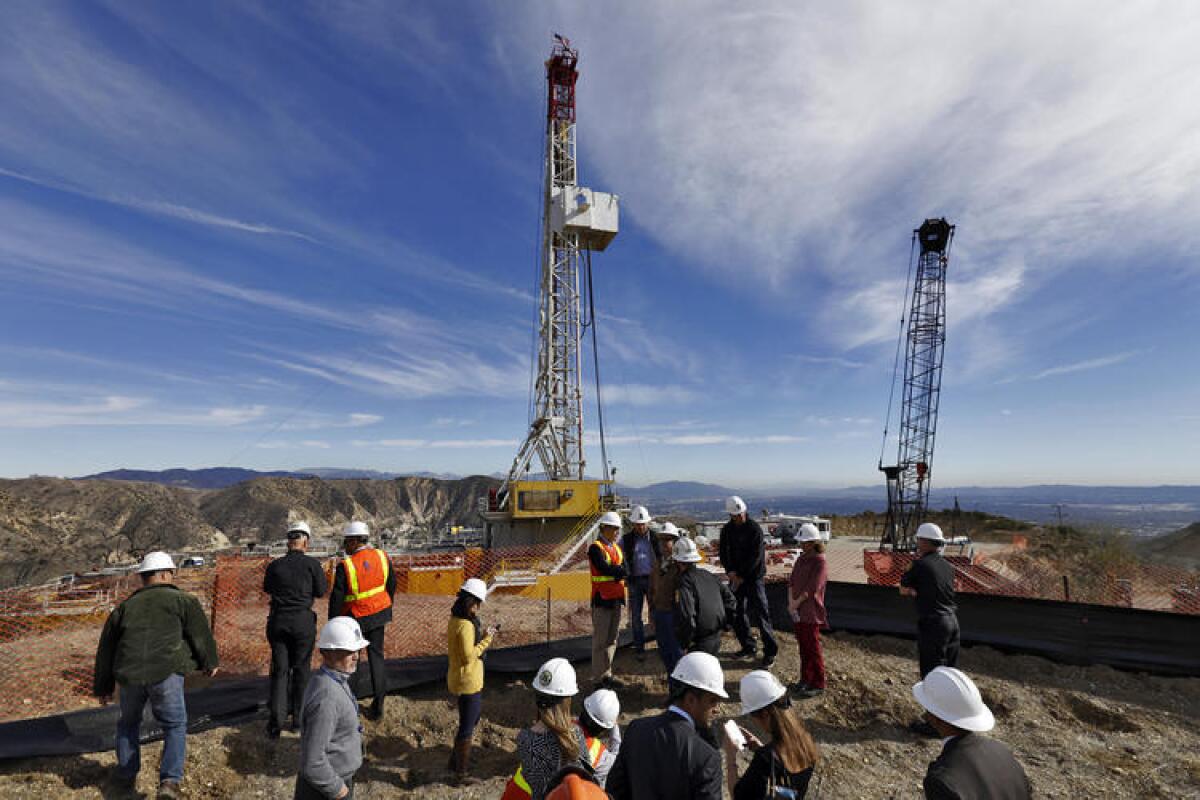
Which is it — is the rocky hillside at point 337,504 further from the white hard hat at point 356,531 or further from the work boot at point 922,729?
the work boot at point 922,729

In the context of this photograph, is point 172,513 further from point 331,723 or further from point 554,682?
point 554,682

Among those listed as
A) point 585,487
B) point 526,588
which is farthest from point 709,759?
point 585,487

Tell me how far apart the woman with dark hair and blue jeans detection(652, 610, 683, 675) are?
2.79m

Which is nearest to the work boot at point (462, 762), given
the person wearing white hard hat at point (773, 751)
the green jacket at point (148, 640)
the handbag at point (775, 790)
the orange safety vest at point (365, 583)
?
the orange safety vest at point (365, 583)

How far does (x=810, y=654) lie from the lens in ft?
19.0

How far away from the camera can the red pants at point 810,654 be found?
225 inches

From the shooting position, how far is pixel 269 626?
16.1 ft

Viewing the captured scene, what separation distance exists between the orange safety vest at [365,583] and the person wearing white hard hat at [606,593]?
6.45 ft

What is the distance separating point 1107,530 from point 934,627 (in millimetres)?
31588

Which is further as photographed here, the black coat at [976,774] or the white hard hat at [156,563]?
the white hard hat at [156,563]

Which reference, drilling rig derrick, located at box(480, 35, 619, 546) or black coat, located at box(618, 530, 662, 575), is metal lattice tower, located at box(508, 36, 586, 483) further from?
black coat, located at box(618, 530, 662, 575)

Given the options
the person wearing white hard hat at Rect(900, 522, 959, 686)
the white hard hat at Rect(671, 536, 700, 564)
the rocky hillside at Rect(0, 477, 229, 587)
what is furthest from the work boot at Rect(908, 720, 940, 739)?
the rocky hillside at Rect(0, 477, 229, 587)

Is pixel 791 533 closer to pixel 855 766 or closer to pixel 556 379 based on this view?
pixel 556 379

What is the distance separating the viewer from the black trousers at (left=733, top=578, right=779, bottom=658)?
641cm
